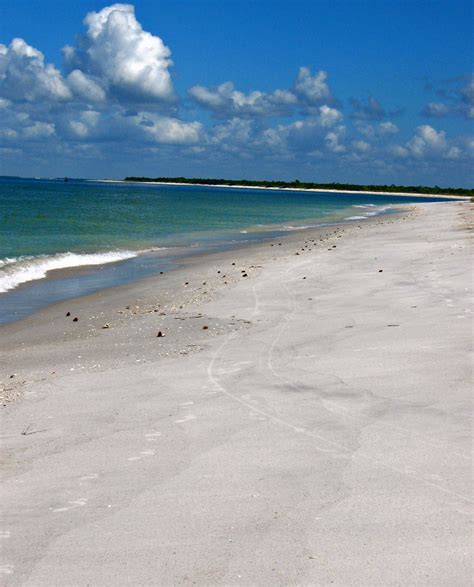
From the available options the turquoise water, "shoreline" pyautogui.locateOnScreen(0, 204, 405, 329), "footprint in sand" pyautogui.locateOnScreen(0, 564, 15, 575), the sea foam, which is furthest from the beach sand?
the sea foam

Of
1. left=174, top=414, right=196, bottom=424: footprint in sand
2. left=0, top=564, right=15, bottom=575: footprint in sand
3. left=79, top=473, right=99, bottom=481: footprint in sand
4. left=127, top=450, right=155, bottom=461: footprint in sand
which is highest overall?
left=174, top=414, right=196, bottom=424: footprint in sand

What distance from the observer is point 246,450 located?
17.4 ft

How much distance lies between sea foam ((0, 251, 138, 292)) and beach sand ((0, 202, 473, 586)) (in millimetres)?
7599

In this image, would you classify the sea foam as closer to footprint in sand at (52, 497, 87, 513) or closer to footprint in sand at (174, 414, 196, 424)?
footprint in sand at (174, 414, 196, 424)

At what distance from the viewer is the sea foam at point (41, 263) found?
1851 cm

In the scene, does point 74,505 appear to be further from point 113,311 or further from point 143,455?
point 113,311

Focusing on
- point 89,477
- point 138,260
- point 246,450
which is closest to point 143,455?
point 89,477

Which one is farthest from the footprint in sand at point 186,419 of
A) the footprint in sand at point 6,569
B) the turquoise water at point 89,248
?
the turquoise water at point 89,248

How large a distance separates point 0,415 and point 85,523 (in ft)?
8.96

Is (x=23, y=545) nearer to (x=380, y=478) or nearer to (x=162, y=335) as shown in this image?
(x=380, y=478)

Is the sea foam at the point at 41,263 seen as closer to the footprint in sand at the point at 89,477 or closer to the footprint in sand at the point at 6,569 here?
the footprint in sand at the point at 89,477

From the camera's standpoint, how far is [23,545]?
402 cm

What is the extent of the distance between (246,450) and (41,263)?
17576mm

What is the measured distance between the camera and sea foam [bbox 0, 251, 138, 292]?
1851 centimetres
